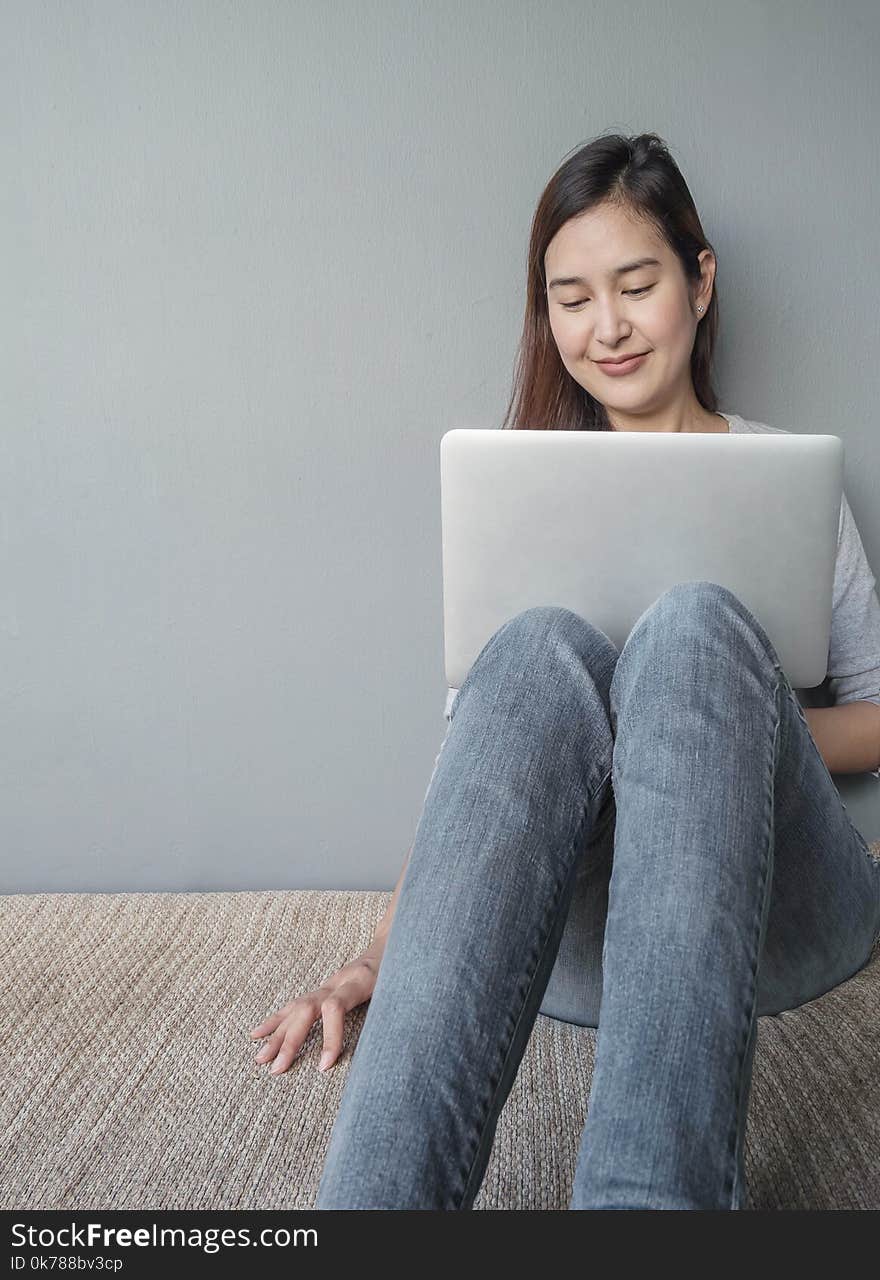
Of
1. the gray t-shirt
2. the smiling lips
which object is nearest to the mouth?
the smiling lips

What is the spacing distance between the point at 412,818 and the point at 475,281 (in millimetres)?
724

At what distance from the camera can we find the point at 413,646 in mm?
1427

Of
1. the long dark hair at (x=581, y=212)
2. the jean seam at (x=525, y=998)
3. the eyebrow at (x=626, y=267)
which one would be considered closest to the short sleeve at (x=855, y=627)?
the long dark hair at (x=581, y=212)

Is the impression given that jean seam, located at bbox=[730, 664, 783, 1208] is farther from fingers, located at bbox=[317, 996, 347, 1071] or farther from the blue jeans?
fingers, located at bbox=[317, 996, 347, 1071]

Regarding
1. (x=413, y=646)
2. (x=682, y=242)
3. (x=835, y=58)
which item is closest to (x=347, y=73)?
(x=682, y=242)

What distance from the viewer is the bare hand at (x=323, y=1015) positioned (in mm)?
959

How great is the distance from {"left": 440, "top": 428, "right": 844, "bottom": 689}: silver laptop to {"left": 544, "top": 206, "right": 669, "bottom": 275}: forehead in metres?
0.47

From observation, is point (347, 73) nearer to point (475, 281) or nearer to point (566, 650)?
point (475, 281)

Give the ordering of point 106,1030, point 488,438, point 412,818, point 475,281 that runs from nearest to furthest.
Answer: point 488,438
point 106,1030
point 475,281
point 412,818

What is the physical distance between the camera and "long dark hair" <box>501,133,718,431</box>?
1.20m

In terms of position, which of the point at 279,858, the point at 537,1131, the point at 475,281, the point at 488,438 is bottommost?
the point at 279,858

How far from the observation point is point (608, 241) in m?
1.20

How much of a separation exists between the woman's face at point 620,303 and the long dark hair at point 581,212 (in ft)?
0.05

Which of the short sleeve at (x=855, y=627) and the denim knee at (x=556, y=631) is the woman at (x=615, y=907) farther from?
the short sleeve at (x=855, y=627)
